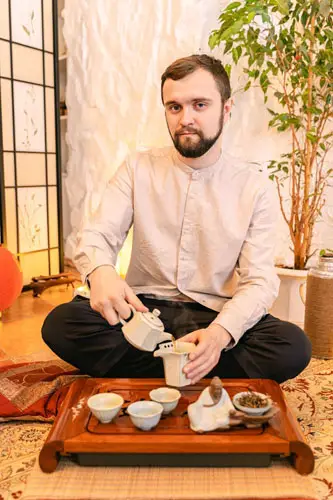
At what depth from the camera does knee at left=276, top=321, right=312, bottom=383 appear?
1.59 m

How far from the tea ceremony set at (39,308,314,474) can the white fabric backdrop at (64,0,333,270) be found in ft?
5.75

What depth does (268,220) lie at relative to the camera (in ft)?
5.86

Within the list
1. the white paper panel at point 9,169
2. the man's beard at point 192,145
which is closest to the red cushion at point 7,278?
the white paper panel at point 9,169

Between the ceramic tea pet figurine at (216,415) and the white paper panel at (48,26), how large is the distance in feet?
9.53

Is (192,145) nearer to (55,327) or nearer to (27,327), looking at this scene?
(55,327)

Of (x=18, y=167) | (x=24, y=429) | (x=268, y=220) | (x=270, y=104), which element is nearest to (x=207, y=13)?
(x=270, y=104)

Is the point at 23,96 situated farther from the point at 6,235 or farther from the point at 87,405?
the point at 87,405

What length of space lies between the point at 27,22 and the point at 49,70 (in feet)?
1.07

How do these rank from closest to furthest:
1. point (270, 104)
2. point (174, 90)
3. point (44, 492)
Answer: point (44, 492)
point (174, 90)
point (270, 104)

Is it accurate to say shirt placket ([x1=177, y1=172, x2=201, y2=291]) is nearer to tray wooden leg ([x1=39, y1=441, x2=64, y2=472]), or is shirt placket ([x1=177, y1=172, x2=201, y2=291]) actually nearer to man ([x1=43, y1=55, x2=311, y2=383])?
man ([x1=43, y1=55, x2=311, y2=383])

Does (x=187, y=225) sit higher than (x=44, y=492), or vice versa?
(x=187, y=225)

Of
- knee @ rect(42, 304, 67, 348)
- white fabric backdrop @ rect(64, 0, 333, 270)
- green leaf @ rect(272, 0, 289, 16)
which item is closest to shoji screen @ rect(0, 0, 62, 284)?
white fabric backdrop @ rect(64, 0, 333, 270)

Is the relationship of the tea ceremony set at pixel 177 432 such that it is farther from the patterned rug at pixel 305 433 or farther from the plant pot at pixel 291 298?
the plant pot at pixel 291 298

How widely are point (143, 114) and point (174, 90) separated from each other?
1766 millimetres
